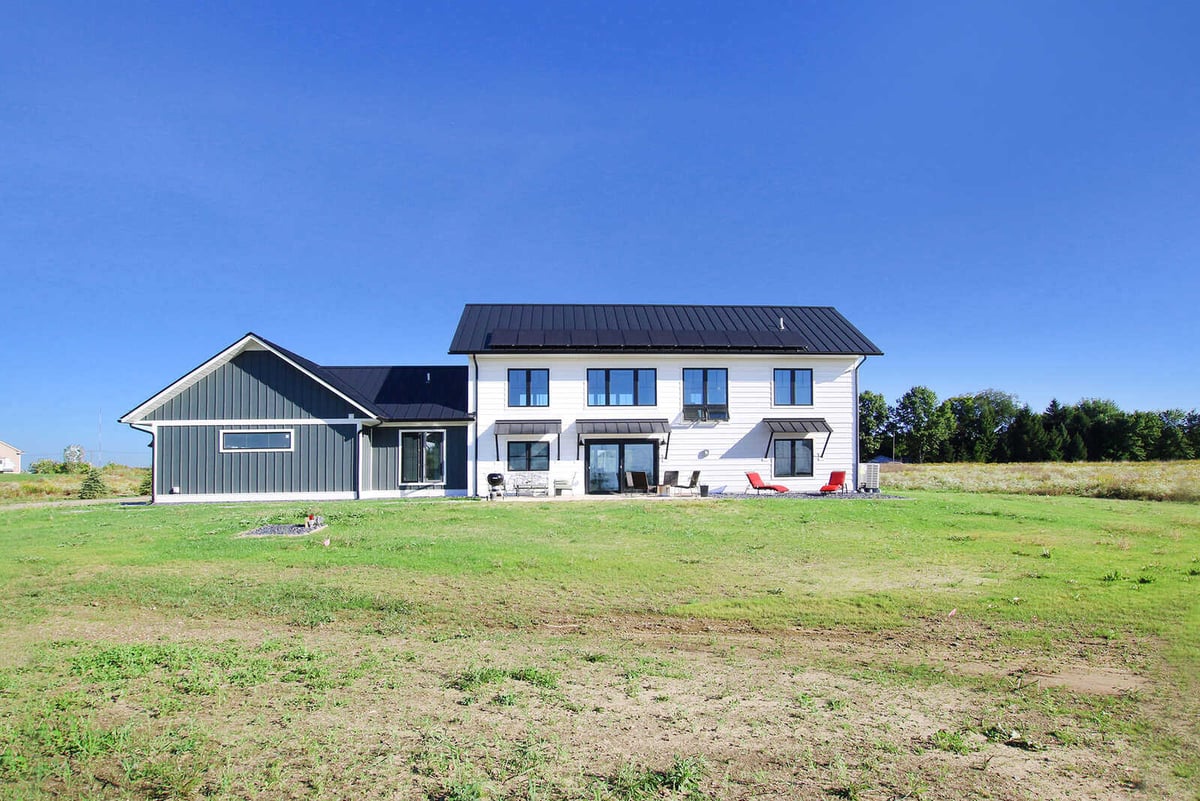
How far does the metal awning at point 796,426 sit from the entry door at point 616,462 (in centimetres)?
441

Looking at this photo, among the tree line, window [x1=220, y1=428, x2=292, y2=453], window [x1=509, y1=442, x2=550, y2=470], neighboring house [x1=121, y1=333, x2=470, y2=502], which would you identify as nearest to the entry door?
window [x1=509, y1=442, x2=550, y2=470]

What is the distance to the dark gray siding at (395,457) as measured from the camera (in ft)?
82.2

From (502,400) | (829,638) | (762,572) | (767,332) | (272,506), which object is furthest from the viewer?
(767,332)

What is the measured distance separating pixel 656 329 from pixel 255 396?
49.7 feet

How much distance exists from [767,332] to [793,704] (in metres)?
24.9

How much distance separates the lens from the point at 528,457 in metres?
25.8

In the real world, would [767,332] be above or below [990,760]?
above

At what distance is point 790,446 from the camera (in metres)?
26.9

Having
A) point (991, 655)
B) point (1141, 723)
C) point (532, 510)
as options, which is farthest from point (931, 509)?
point (1141, 723)

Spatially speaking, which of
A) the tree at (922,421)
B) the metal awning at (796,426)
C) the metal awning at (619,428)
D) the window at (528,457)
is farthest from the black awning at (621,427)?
the tree at (922,421)

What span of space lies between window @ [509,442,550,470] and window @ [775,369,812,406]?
30.4ft

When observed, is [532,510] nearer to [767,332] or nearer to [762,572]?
[762,572]

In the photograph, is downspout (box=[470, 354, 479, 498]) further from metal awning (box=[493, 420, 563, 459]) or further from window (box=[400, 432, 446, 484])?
window (box=[400, 432, 446, 484])

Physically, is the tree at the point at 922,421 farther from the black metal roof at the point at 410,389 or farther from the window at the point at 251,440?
the window at the point at 251,440
